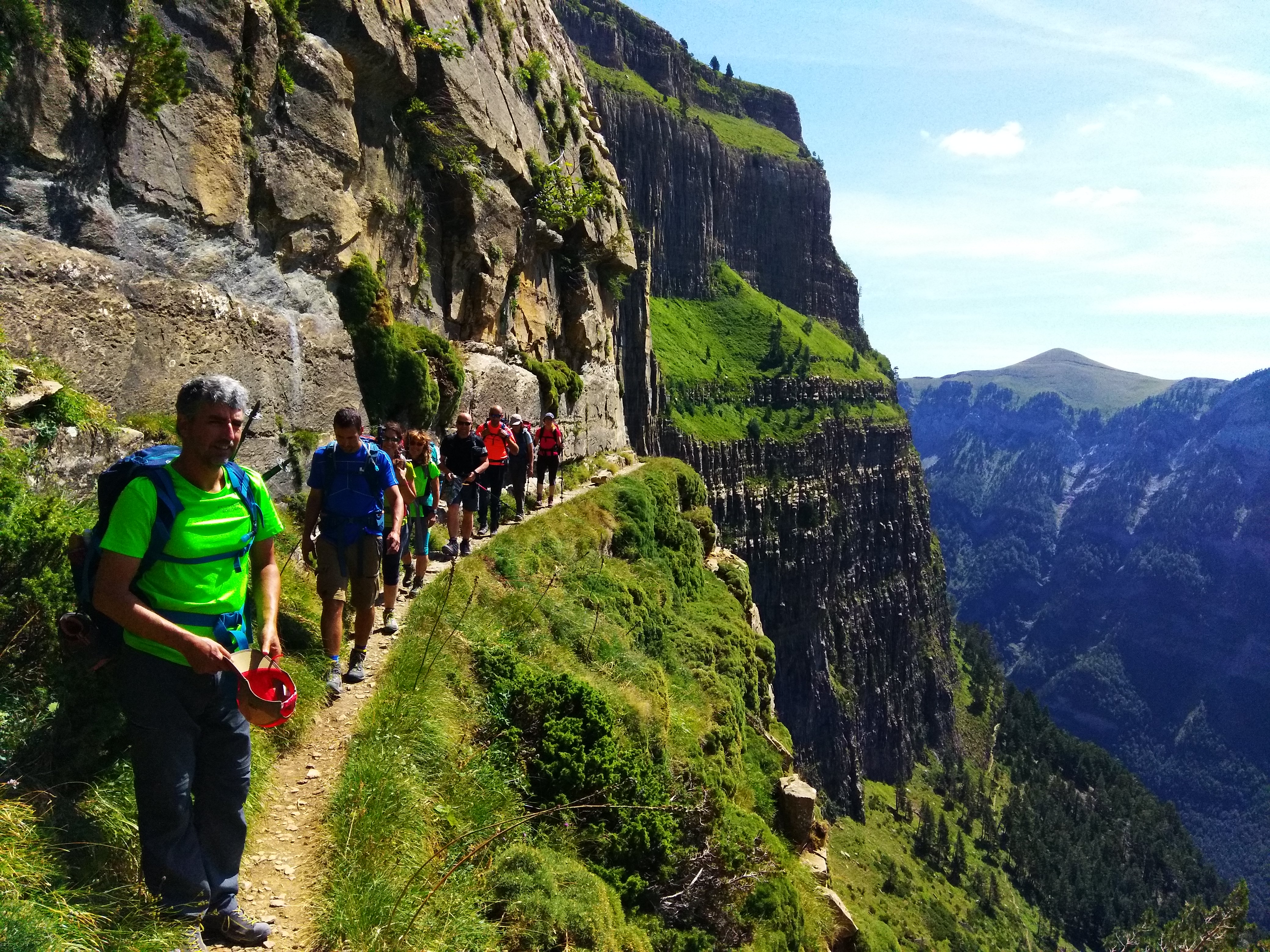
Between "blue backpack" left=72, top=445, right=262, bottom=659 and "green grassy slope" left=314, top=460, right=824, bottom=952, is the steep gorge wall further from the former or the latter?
"blue backpack" left=72, top=445, right=262, bottom=659

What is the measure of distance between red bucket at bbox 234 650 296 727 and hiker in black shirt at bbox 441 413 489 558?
8.73 metres

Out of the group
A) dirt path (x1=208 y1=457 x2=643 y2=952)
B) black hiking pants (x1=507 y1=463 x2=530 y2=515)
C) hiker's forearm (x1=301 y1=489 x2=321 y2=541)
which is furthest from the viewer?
black hiking pants (x1=507 y1=463 x2=530 y2=515)

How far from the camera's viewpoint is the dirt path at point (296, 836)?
16.5ft

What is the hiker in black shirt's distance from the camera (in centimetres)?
1337

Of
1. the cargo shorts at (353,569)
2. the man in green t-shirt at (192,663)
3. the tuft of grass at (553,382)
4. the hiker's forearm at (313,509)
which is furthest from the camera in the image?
the tuft of grass at (553,382)

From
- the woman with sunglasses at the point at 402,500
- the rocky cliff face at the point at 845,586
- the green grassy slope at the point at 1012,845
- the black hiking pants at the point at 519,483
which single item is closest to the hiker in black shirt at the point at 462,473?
the woman with sunglasses at the point at 402,500

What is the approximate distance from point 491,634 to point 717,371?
11889 cm

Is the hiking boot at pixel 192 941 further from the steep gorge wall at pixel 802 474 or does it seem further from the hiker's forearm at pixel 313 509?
the steep gorge wall at pixel 802 474

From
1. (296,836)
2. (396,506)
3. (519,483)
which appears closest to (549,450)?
(519,483)

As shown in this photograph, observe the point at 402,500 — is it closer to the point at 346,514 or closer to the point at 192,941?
the point at 346,514

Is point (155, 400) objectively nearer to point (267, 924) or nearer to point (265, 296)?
point (265, 296)

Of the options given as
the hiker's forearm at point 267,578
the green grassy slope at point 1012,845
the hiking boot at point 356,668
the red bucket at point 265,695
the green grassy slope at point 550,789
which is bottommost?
the green grassy slope at point 1012,845

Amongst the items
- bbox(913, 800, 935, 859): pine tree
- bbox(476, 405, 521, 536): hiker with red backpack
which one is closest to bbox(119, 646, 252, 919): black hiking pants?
bbox(476, 405, 521, 536): hiker with red backpack

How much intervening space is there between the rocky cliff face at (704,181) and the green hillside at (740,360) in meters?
6.29
